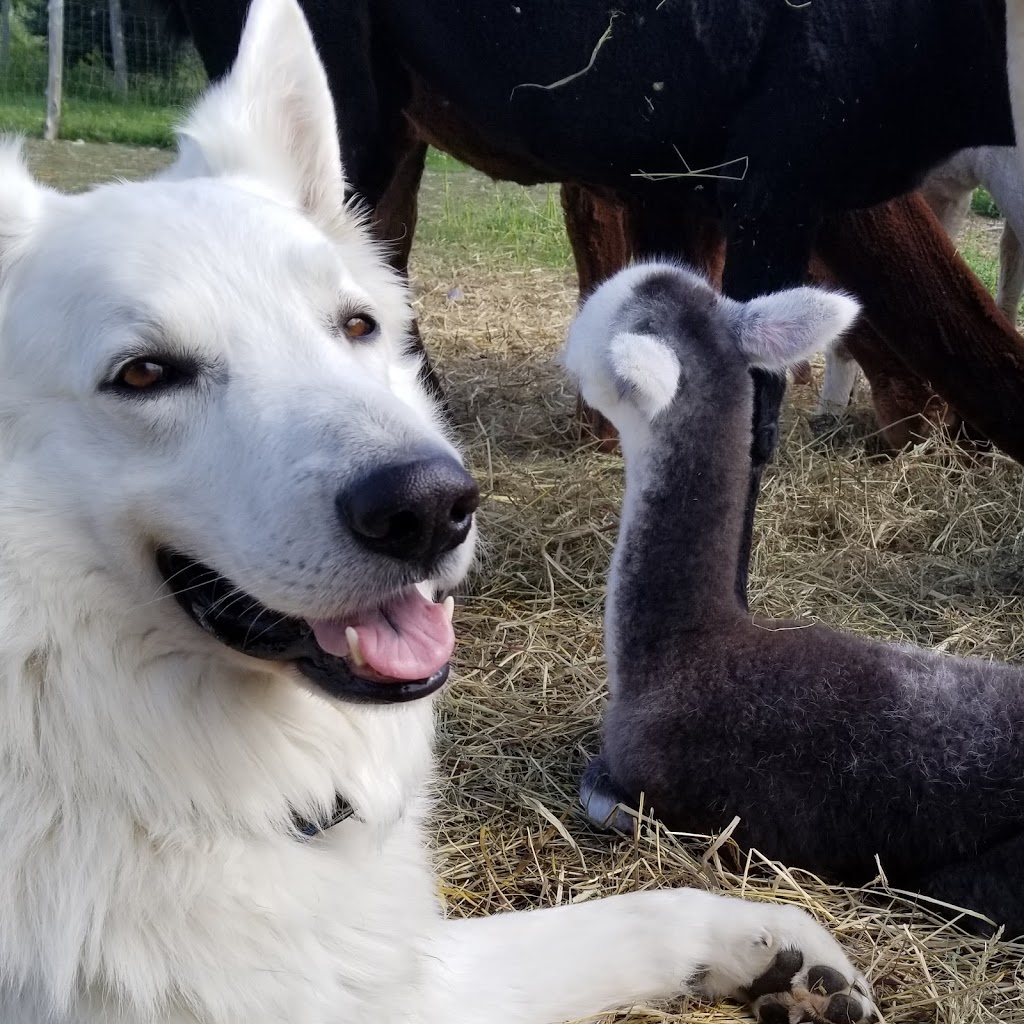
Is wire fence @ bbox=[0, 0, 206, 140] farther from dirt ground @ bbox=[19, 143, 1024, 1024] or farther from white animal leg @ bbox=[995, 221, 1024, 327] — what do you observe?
white animal leg @ bbox=[995, 221, 1024, 327]

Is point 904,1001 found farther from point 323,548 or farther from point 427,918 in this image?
point 323,548

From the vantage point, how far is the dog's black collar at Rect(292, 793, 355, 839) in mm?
1847

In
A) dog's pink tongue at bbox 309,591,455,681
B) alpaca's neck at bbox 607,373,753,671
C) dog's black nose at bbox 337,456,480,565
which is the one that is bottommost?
alpaca's neck at bbox 607,373,753,671

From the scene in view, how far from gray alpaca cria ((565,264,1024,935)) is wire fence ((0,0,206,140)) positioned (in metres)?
11.1

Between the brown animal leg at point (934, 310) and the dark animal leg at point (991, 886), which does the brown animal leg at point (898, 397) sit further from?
the dark animal leg at point (991, 886)

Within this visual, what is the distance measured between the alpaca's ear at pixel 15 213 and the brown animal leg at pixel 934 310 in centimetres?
312

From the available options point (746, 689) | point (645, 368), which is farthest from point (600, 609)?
point (645, 368)

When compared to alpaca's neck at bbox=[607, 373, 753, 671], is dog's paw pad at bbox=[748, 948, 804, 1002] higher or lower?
lower

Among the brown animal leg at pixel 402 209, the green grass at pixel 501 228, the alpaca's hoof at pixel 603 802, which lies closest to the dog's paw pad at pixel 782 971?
the alpaca's hoof at pixel 603 802

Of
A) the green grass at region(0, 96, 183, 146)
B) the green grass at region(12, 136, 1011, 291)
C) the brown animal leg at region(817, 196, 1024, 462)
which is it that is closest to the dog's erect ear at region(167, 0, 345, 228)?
the brown animal leg at region(817, 196, 1024, 462)

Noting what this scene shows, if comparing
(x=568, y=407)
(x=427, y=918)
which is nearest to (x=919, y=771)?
(x=427, y=918)

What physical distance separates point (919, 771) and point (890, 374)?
3.09 m

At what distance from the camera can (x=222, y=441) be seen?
1.68 m

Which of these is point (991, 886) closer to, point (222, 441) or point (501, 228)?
A: point (222, 441)
